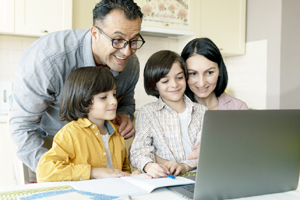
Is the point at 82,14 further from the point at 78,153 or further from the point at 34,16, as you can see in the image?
the point at 78,153

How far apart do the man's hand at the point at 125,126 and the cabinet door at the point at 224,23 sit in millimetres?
2183

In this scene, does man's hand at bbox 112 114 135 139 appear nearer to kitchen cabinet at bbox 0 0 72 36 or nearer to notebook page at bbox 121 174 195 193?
notebook page at bbox 121 174 195 193

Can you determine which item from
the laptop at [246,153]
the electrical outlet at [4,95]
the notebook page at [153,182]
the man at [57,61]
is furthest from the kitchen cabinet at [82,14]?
the laptop at [246,153]

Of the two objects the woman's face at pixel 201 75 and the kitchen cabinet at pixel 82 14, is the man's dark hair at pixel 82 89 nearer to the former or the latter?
the woman's face at pixel 201 75

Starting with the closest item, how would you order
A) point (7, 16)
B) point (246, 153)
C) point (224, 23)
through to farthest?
point (246, 153)
point (7, 16)
point (224, 23)

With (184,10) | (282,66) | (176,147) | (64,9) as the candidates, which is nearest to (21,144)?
(176,147)

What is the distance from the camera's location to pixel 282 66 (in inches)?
135

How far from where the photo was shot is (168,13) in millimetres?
3439

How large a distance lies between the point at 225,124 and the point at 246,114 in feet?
0.24

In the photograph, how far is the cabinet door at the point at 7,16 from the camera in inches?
109

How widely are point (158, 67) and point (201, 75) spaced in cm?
25

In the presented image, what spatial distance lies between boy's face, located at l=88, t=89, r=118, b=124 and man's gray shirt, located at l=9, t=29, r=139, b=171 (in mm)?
234

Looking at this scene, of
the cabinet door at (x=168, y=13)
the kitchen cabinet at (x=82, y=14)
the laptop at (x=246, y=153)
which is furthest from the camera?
the cabinet door at (x=168, y=13)

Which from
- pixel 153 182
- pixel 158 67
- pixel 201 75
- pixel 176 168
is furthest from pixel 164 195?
pixel 201 75
